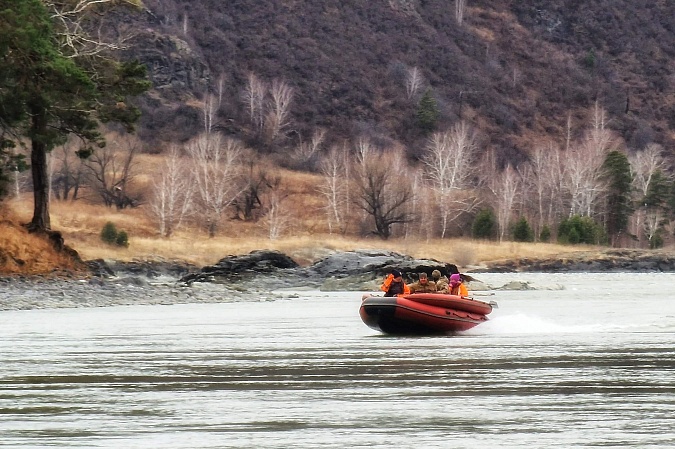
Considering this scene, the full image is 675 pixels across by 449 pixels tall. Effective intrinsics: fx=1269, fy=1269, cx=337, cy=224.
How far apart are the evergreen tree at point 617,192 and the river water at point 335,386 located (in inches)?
3042

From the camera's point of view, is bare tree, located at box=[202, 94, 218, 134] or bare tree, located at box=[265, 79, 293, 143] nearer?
bare tree, located at box=[202, 94, 218, 134]

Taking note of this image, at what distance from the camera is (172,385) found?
15234 mm

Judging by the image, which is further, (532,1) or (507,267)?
(532,1)

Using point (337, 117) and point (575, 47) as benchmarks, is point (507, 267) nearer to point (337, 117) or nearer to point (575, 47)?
point (337, 117)

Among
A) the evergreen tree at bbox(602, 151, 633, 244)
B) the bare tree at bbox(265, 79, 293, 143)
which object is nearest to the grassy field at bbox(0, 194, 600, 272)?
the evergreen tree at bbox(602, 151, 633, 244)

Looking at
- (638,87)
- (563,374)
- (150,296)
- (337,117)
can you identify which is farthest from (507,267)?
(638,87)

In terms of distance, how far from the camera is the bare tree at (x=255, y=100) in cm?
13062

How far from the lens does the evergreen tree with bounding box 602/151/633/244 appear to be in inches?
4092

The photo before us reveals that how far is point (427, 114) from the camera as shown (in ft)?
439

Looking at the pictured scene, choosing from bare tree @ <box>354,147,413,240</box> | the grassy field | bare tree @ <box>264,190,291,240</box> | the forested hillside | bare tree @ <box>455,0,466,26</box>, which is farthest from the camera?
bare tree @ <box>455,0,466,26</box>

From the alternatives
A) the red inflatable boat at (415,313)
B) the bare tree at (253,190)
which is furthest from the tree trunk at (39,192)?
the bare tree at (253,190)

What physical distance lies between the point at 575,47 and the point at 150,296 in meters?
129

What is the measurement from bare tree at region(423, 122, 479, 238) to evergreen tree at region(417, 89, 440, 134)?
50.1 ft

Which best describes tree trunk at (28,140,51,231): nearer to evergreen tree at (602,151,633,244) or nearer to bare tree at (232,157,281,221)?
bare tree at (232,157,281,221)
